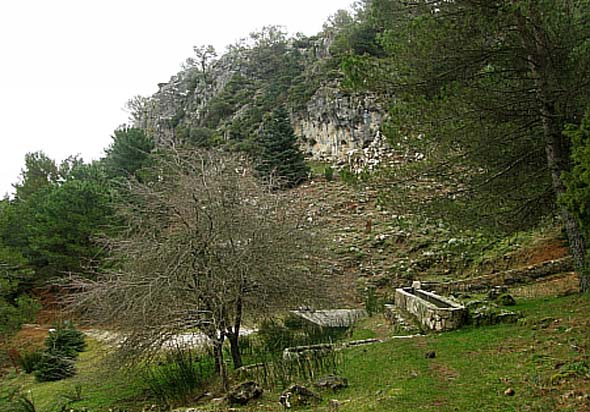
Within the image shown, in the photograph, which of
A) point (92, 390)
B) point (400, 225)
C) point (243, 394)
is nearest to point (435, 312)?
point (400, 225)

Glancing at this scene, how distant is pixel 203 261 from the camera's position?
9.07 metres

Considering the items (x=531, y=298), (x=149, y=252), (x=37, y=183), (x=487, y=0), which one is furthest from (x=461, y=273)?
(x=37, y=183)

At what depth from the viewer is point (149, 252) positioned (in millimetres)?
9414

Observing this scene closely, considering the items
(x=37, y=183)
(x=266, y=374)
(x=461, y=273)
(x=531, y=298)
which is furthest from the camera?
(x=37, y=183)

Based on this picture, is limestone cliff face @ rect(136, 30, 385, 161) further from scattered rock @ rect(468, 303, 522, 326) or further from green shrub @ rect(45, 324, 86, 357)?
green shrub @ rect(45, 324, 86, 357)

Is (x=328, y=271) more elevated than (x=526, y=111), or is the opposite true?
(x=526, y=111)

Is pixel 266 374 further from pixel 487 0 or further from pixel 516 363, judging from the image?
pixel 487 0

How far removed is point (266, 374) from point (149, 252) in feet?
10.2

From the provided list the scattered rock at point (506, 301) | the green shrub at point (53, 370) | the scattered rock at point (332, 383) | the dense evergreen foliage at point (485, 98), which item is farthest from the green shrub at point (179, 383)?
the scattered rock at point (506, 301)

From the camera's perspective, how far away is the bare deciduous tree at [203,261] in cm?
870

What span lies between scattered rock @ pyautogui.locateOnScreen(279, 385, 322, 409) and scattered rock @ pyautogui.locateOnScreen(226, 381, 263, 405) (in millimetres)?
654

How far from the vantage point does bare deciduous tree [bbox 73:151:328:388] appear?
8703 mm

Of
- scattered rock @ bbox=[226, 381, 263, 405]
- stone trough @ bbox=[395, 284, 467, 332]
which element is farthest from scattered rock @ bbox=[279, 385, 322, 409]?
stone trough @ bbox=[395, 284, 467, 332]

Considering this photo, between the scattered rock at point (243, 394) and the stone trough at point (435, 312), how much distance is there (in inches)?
174
